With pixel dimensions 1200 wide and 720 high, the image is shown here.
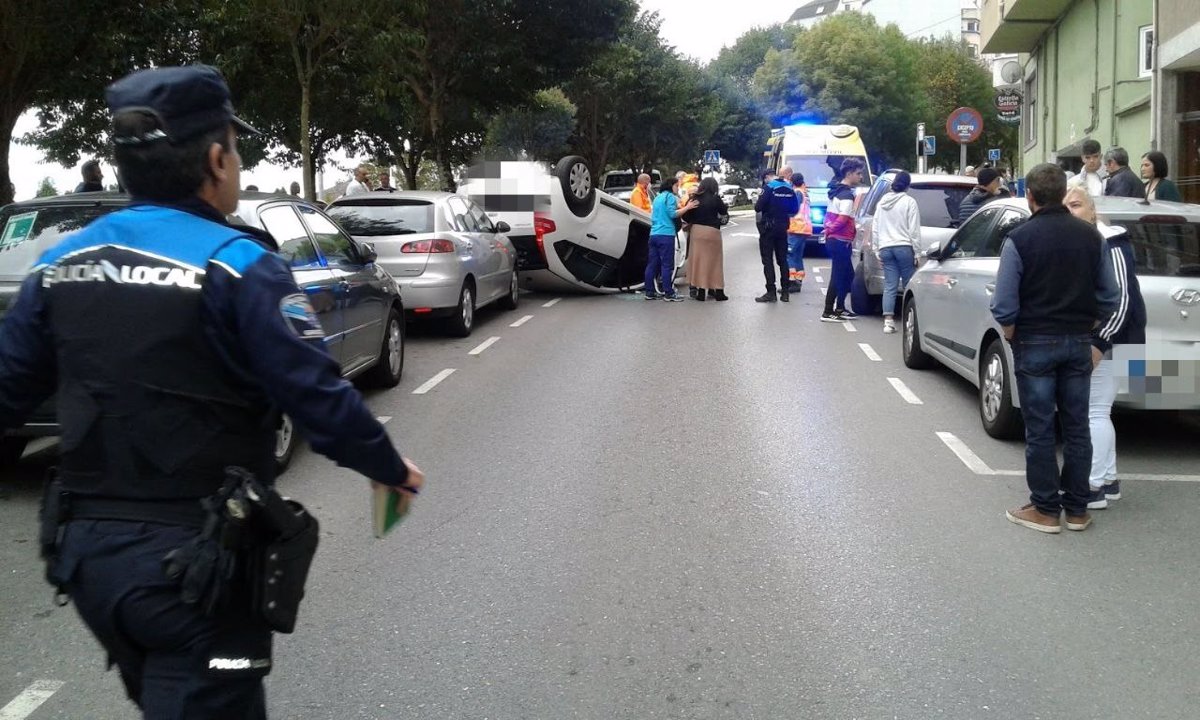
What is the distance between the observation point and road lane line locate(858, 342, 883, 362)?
450 inches

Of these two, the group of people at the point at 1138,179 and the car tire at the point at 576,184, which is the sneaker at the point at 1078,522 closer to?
the group of people at the point at 1138,179

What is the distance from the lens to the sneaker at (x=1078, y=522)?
5871mm

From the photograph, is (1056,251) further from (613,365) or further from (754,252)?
(754,252)

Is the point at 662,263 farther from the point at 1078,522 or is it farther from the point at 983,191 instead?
the point at 1078,522

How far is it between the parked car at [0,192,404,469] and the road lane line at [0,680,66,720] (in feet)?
7.40

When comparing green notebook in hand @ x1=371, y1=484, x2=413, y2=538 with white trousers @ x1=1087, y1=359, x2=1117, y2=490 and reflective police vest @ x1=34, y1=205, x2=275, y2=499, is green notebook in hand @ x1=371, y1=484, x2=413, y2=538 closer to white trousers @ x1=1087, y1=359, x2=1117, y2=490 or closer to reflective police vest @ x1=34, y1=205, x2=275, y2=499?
reflective police vest @ x1=34, y1=205, x2=275, y2=499

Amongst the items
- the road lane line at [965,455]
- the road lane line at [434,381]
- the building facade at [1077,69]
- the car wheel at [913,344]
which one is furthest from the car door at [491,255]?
the building facade at [1077,69]

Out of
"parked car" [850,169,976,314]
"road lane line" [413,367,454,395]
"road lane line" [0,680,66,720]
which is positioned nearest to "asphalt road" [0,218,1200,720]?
"road lane line" [0,680,66,720]

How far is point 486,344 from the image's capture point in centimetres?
1275

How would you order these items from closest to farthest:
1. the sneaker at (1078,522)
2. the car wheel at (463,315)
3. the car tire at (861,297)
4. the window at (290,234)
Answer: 1. the sneaker at (1078,522)
2. the window at (290,234)
3. the car wheel at (463,315)
4. the car tire at (861,297)

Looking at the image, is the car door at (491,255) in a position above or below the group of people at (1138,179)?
below

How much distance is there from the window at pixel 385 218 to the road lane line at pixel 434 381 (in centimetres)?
212

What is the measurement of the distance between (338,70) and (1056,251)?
20.1 metres

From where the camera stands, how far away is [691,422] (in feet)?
27.9
